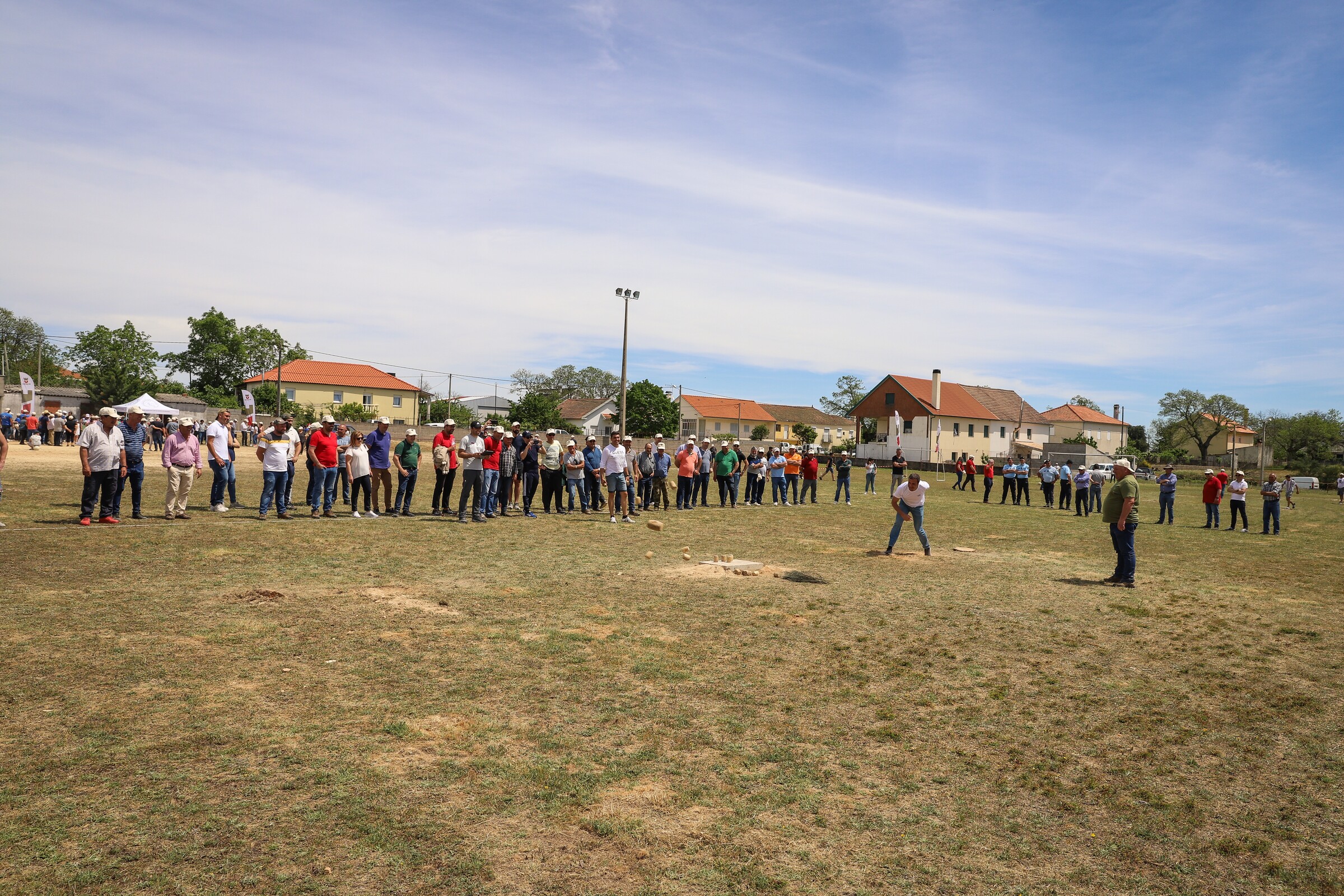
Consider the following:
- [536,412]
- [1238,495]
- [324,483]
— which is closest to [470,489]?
[324,483]

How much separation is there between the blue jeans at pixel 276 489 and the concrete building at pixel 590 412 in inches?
2720

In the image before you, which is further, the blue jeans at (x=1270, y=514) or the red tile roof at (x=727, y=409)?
the red tile roof at (x=727, y=409)

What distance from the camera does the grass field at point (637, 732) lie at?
3904 millimetres

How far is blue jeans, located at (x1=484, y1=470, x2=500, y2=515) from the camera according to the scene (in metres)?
16.2

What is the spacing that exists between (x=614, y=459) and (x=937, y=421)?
5946 cm

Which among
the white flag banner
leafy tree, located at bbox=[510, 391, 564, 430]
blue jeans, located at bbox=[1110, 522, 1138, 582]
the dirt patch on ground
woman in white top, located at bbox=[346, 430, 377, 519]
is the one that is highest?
leafy tree, located at bbox=[510, 391, 564, 430]

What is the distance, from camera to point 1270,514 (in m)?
21.9

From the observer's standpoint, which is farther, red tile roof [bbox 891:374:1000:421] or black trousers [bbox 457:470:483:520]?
red tile roof [bbox 891:374:1000:421]

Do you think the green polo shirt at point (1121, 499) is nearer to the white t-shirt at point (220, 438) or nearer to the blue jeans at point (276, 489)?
the blue jeans at point (276, 489)

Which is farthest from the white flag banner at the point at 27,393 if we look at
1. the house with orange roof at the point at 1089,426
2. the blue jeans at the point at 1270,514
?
the house with orange roof at the point at 1089,426

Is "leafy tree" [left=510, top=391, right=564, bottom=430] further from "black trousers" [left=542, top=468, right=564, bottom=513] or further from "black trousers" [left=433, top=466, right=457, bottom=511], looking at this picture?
"black trousers" [left=433, top=466, right=457, bottom=511]

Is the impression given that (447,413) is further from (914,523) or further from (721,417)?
(914,523)

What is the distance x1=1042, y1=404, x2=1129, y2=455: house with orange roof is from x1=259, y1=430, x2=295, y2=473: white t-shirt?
9099 centimetres

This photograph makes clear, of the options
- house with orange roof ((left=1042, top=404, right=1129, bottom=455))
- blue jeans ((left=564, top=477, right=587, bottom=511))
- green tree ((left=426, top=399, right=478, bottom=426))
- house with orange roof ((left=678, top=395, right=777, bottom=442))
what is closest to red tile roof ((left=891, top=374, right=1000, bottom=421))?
house with orange roof ((left=1042, top=404, right=1129, bottom=455))
